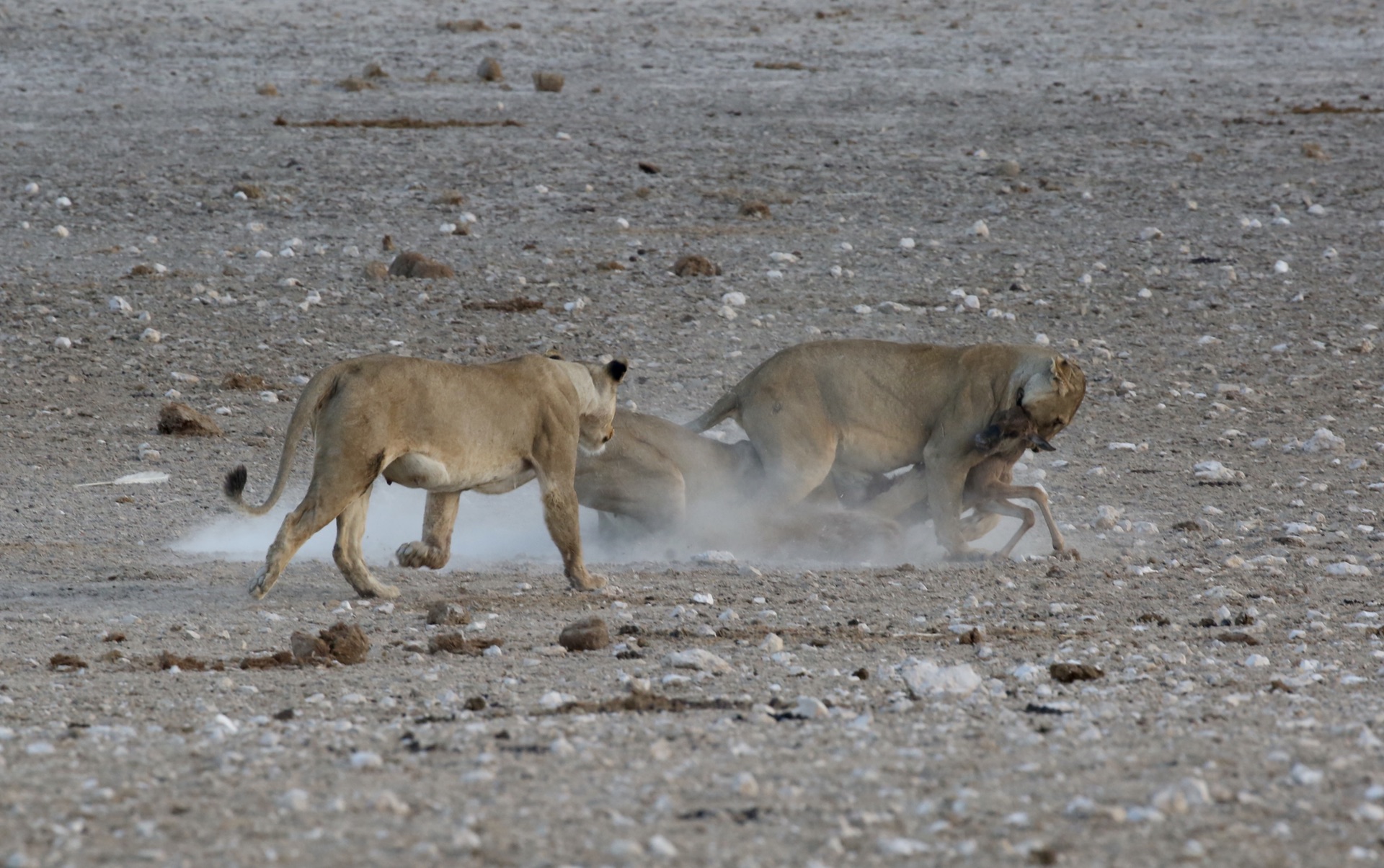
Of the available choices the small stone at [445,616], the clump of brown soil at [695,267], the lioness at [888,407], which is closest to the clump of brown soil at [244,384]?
the clump of brown soil at [695,267]

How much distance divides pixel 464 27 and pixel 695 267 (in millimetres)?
12159

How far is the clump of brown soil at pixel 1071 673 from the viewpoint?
6.67m

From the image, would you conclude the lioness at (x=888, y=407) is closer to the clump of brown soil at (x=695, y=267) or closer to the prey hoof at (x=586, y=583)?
the prey hoof at (x=586, y=583)

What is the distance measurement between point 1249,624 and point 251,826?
470cm

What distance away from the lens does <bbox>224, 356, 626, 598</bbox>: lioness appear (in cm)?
823

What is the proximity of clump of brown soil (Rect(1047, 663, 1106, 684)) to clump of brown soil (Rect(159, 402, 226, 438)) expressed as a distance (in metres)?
7.52

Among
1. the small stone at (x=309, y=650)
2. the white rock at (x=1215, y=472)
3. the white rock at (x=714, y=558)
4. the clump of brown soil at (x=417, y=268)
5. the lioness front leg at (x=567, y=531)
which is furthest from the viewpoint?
the clump of brown soil at (x=417, y=268)

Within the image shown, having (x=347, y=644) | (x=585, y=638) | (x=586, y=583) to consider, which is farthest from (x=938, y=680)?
(x=586, y=583)

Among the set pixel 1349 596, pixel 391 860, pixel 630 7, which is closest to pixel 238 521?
pixel 1349 596

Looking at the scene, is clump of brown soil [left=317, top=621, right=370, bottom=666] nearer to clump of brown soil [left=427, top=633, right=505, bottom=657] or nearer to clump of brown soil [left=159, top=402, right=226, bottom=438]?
clump of brown soil [left=427, top=633, right=505, bottom=657]

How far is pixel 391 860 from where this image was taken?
14.4 ft

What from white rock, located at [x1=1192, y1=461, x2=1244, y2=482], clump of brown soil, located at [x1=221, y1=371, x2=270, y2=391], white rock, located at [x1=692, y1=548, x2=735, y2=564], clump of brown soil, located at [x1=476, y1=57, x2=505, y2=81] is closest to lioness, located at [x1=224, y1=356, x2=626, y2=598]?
white rock, located at [x1=692, y1=548, x2=735, y2=564]

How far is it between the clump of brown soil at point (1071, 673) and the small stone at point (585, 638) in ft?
5.69

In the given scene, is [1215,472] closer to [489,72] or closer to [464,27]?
[489,72]
